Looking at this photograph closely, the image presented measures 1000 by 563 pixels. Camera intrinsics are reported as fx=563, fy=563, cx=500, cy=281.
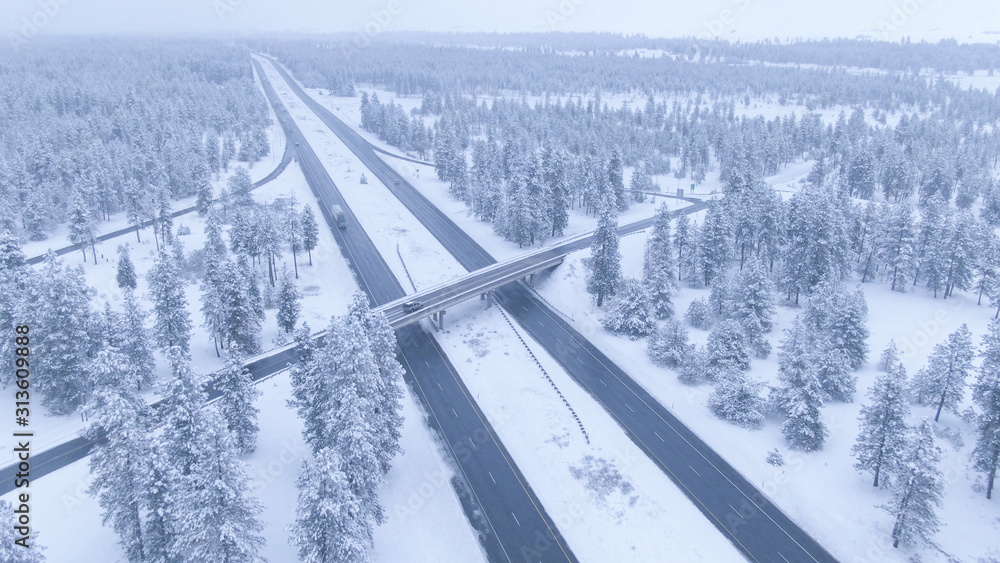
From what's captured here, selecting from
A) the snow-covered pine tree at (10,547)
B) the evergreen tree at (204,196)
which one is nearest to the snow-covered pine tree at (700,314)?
the snow-covered pine tree at (10,547)

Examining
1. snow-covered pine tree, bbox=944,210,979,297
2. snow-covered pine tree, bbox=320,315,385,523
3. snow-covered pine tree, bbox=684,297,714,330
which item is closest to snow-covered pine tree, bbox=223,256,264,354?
snow-covered pine tree, bbox=320,315,385,523

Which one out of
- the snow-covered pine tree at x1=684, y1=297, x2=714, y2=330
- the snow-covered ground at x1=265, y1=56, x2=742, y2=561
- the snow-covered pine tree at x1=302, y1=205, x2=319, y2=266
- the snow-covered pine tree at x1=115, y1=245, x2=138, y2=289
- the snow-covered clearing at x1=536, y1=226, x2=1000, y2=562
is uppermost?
the snow-covered pine tree at x1=302, y1=205, x2=319, y2=266

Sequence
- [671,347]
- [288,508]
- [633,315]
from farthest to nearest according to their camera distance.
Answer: [633,315]
[671,347]
[288,508]

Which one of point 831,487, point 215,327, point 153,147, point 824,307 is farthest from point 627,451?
point 153,147

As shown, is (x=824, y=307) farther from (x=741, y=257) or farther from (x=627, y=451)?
(x=627, y=451)

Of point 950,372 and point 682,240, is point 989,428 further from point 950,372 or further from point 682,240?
point 682,240

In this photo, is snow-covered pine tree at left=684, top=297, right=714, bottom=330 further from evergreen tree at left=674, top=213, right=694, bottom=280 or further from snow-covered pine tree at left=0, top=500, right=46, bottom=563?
snow-covered pine tree at left=0, top=500, right=46, bottom=563

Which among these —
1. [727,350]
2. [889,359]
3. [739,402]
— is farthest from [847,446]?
[727,350]

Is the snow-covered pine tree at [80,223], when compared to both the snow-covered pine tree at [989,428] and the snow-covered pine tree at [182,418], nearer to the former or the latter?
the snow-covered pine tree at [182,418]
